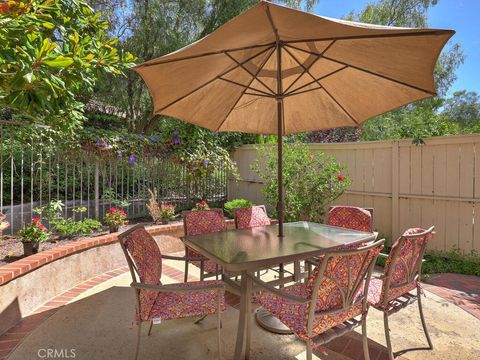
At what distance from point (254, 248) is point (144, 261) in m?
0.84

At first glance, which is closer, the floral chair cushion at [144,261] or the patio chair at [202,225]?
the floral chair cushion at [144,261]

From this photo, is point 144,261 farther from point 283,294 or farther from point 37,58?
point 37,58

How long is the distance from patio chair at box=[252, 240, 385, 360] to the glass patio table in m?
0.23

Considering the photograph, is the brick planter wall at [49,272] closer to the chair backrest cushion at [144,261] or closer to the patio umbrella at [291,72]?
the chair backrest cushion at [144,261]

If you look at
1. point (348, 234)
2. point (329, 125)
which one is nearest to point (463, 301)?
point (348, 234)

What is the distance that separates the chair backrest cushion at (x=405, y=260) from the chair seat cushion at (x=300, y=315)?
371 millimetres

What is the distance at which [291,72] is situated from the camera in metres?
3.02

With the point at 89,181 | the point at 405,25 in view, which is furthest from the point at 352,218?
the point at 405,25

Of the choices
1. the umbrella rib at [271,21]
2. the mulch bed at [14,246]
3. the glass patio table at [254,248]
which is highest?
the umbrella rib at [271,21]

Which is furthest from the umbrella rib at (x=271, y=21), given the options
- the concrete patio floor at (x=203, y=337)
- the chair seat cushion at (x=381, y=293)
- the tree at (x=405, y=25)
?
the tree at (x=405, y=25)

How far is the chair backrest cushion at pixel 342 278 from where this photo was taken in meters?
1.81

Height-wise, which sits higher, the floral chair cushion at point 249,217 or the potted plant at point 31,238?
the floral chair cushion at point 249,217

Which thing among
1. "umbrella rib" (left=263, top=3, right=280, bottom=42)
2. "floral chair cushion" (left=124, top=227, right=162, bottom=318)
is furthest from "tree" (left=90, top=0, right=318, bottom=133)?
"floral chair cushion" (left=124, top=227, right=162, bottom=318)

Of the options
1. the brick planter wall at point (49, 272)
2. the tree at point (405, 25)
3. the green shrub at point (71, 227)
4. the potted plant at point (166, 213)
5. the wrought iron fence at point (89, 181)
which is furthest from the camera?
the tree at point (405, 25)
